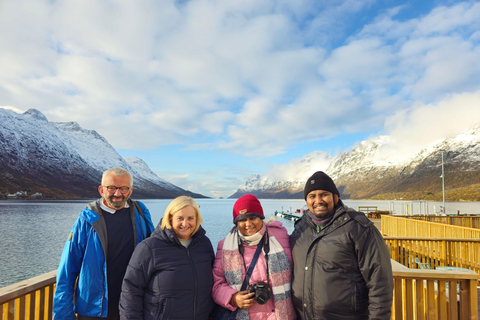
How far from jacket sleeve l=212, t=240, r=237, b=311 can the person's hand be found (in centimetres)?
4

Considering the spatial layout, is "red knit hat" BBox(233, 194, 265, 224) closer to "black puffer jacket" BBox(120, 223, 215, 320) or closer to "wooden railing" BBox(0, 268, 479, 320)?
"black puffer jacket" BBox(120, 223, 215, 320)

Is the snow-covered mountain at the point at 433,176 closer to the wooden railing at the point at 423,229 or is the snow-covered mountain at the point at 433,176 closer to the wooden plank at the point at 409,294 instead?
the wooden railing at the point at 423,229

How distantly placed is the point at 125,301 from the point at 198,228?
0.71 meters

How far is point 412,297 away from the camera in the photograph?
2.80m

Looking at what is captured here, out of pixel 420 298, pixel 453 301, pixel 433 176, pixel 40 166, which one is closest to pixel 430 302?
pixel 420 298

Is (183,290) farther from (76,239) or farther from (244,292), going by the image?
(76,239)

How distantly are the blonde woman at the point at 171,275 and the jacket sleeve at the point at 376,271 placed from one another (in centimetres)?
115

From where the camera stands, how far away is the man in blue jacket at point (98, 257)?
7.47ft

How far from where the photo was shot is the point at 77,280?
2.39 m

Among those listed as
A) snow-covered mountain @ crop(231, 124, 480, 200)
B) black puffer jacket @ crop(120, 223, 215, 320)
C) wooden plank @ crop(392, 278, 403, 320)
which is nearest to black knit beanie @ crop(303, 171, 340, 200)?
black puffer jacket @ crop(120, 223, 215, 320)

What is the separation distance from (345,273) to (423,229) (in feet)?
31.6

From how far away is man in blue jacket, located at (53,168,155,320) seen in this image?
2.28 metres

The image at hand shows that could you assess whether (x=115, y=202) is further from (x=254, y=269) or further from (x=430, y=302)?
(x=430, y=302)

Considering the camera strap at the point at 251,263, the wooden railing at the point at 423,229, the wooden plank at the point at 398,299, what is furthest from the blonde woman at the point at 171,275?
the wooden railing at the point at 423,229
